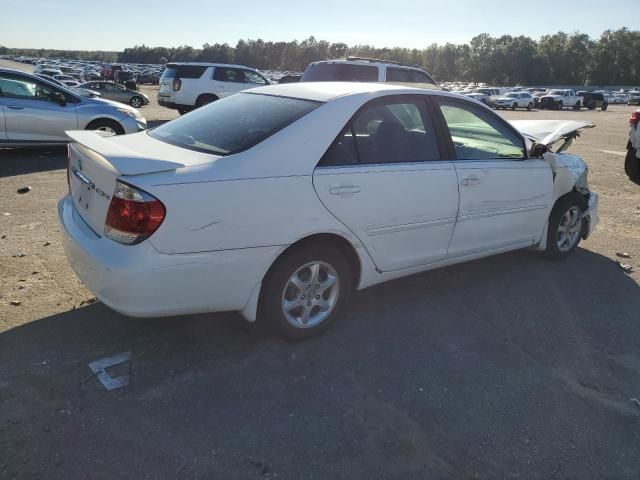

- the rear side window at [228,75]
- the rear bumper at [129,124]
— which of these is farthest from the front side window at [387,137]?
the rear side window at [228,75]

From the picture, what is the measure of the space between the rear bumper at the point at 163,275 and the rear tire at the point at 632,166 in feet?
30.8

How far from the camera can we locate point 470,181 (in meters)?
4.06

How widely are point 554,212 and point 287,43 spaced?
170 m

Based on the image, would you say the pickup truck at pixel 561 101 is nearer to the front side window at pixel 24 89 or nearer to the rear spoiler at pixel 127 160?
the front side window at pixel 24 89

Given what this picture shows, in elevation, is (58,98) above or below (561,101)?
below

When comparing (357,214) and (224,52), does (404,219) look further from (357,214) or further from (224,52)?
(224,52)

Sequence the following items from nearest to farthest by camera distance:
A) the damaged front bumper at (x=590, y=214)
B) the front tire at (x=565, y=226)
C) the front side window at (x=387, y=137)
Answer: the front side window at (x=387, y=137) < the front tire at (x=565, y=226) < the damaged front bumper at (x=590, y=214)

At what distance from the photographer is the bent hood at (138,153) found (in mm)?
2871

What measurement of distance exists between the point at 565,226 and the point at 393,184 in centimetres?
254

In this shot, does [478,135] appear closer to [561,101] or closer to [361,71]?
[361,71]

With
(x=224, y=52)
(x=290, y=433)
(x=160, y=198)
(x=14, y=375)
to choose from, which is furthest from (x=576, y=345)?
(x=224, y=52)

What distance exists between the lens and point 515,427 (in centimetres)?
282

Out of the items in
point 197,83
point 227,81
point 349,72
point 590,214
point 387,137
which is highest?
point 349,72

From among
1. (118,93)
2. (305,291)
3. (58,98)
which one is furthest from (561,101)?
(305,291)
